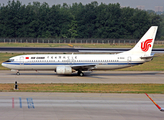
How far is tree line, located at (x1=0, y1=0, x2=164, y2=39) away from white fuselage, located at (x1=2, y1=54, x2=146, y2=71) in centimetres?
7693

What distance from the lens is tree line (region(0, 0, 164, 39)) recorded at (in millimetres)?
112062

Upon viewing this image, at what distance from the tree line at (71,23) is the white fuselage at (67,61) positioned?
7693 cm

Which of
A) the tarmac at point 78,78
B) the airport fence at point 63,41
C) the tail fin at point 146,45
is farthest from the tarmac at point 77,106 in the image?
the airport fence at point 63,41

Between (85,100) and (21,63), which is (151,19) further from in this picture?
(85,100)

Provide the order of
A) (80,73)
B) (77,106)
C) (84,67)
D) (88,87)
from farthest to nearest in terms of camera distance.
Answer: (80,73)
(84,67)
(88,87)
(77,106)

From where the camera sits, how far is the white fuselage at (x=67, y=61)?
3416 cm

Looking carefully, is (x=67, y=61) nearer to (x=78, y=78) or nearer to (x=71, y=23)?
(x=78, y=78)

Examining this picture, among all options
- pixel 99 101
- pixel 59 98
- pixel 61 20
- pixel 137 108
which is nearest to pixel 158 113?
pixel 137 108

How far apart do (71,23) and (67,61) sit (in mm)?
85258

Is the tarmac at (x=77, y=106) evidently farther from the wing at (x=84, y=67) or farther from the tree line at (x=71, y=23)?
the tree line at (x=71, y=23)

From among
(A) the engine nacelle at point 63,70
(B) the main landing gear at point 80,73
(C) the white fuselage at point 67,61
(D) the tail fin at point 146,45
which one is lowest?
(B) the main landing gear at point 80,73

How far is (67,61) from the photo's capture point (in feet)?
113

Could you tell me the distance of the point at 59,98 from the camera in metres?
20.4

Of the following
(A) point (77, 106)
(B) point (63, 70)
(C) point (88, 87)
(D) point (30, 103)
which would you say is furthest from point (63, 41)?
(A) point (77, 106)
